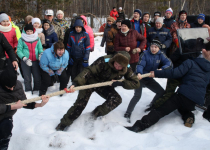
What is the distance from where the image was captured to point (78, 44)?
15.9 feet

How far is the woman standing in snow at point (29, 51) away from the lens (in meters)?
4.47

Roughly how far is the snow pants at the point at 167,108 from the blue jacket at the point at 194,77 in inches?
3.8

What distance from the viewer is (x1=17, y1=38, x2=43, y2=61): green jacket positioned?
14.8 feet

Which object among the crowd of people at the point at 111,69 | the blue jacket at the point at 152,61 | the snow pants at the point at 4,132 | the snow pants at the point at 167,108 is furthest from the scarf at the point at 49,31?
the snow pants at the point at 167,108

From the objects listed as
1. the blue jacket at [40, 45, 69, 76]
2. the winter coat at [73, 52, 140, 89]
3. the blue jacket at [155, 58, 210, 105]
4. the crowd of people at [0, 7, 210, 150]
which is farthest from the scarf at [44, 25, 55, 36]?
the blue jacket at [155, 58, 210, 105]

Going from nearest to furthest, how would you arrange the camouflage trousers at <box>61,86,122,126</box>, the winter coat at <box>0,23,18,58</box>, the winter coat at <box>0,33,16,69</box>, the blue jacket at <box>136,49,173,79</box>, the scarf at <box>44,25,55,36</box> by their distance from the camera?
1. the camouflage trousers at <box>61,86,122,126</box>
2. the blue jacket at <box>136,49,173,79</box>
3. the winter coat at <box>0,33,16,69</box>
4. the winter coat at <box>0,23,18,58</box>
5. the scarf at <box>44,25,55,36</box>

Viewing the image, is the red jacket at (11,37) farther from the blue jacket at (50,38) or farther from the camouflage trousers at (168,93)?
the camouflage trousers at (168,93)

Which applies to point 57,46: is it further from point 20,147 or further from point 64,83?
point 20,147

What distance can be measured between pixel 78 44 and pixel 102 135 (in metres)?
2.59

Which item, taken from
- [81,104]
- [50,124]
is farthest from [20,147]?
[81,104]

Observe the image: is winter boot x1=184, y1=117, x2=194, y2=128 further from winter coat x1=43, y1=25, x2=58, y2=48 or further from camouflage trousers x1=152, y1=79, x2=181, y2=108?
winter coat x1=43, y1=25, x2=58, y2=48

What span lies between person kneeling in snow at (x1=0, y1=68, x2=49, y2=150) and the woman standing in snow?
2.05 m

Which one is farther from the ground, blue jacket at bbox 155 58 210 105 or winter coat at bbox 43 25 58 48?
winter coat at bbox 43 25 58 48

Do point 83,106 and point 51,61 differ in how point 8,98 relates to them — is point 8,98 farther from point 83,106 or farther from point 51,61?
point 51,61
